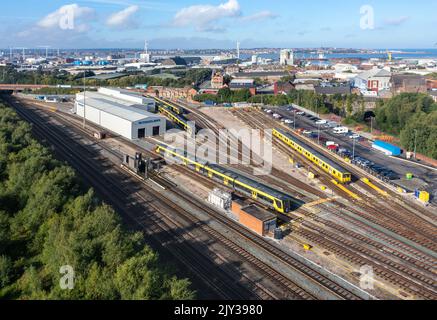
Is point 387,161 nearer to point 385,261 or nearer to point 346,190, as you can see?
point 346,190

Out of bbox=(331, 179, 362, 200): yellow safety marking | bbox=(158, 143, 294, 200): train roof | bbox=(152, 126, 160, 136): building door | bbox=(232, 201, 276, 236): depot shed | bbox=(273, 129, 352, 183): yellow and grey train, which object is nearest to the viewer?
bbox=(232, 201, 276, 236): depot shed

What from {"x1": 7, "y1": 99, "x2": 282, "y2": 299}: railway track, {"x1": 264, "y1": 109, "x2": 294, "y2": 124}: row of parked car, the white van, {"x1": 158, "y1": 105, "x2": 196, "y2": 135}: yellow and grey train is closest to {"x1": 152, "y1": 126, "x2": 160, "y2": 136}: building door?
{"x1": 158, "y1": 105, "x2": 196, "y2": 135}: yellow and grey train

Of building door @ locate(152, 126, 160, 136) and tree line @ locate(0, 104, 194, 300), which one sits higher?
building door @ locate(152, 126, 160, 136)

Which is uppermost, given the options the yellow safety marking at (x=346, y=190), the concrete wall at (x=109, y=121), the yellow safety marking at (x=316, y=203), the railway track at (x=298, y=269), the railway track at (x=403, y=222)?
the concrete wall at (x=109, y=121)

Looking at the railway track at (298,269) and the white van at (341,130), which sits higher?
the white van at (341,130)

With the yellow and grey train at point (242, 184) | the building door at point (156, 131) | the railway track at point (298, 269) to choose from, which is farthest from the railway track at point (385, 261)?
the building door at point (156, 131)

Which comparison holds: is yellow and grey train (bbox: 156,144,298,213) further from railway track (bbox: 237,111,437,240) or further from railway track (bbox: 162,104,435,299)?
railway track (bbox: 237,111,437,240)

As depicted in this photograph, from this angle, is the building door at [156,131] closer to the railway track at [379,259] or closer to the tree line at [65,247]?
the tree line at [65,247]
